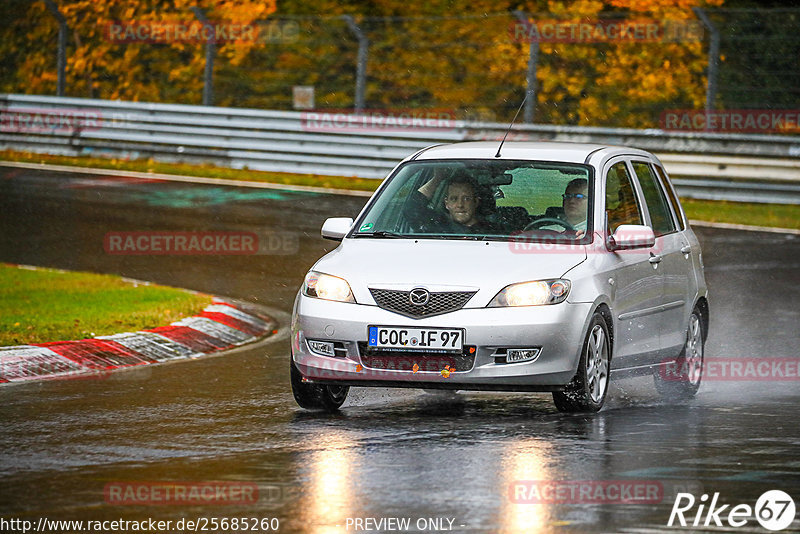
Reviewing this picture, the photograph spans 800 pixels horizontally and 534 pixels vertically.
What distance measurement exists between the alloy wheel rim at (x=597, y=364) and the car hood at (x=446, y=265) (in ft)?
1.47

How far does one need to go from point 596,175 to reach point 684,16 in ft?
68.9

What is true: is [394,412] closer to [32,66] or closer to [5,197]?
[5,197]

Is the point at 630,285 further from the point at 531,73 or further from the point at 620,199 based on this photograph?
the point at 531,73

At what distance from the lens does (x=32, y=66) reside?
105 ft

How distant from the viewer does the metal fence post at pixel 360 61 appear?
84.5 feet

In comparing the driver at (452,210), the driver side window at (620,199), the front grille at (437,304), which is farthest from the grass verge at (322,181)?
the front grille at (437,304)

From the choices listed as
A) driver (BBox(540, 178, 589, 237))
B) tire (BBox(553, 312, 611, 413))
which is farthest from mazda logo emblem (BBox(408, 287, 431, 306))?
driver (BBox(540, 178, 589, 237))

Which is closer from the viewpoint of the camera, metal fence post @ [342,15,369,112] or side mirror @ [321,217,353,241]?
side mirror @ [321,217,353,241]

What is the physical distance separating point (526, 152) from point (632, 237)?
1.03 m

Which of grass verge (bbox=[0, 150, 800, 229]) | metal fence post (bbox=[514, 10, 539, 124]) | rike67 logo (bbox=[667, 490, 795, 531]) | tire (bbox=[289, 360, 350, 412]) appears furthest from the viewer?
metal fence post (bbox=[514, 10, 539, 124])

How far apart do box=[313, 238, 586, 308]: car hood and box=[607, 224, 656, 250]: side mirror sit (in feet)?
0.80

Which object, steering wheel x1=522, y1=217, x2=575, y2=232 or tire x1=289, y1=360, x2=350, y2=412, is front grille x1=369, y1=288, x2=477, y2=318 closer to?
tire x1=289, y1=360, x2=350, y2=412

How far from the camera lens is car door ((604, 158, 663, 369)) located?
9914 millimetres

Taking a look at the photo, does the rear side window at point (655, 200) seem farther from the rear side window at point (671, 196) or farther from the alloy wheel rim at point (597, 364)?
the alloy wheel rim at point (597, 364)
